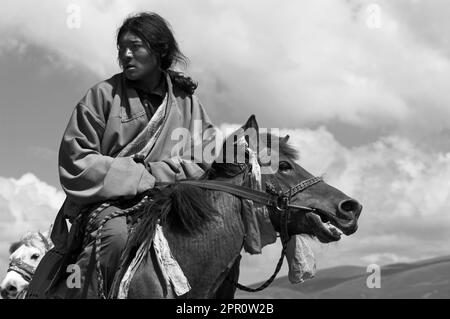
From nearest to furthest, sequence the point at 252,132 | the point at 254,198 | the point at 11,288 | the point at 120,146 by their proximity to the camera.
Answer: the point at 254,198 < the point at 252,132 < the point at 120,146 < the point at 11,288

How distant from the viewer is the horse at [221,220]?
5.78 metres

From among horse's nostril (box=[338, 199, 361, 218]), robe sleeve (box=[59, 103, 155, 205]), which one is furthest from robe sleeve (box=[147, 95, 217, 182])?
horse's nostril (box=[338, 199, 361, 218])

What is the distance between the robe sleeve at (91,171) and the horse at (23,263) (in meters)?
5.19

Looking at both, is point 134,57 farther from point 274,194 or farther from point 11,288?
point 11,288

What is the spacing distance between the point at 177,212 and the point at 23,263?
654 cm

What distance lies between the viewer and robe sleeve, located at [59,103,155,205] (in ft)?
20.3

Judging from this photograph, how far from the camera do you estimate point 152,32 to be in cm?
705

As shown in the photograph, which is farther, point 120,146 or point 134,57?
point 134,57

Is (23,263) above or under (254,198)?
above

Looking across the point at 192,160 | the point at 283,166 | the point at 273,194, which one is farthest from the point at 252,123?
the point at 192,160

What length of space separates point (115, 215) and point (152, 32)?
7.27ft

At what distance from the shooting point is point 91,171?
6.24 m
